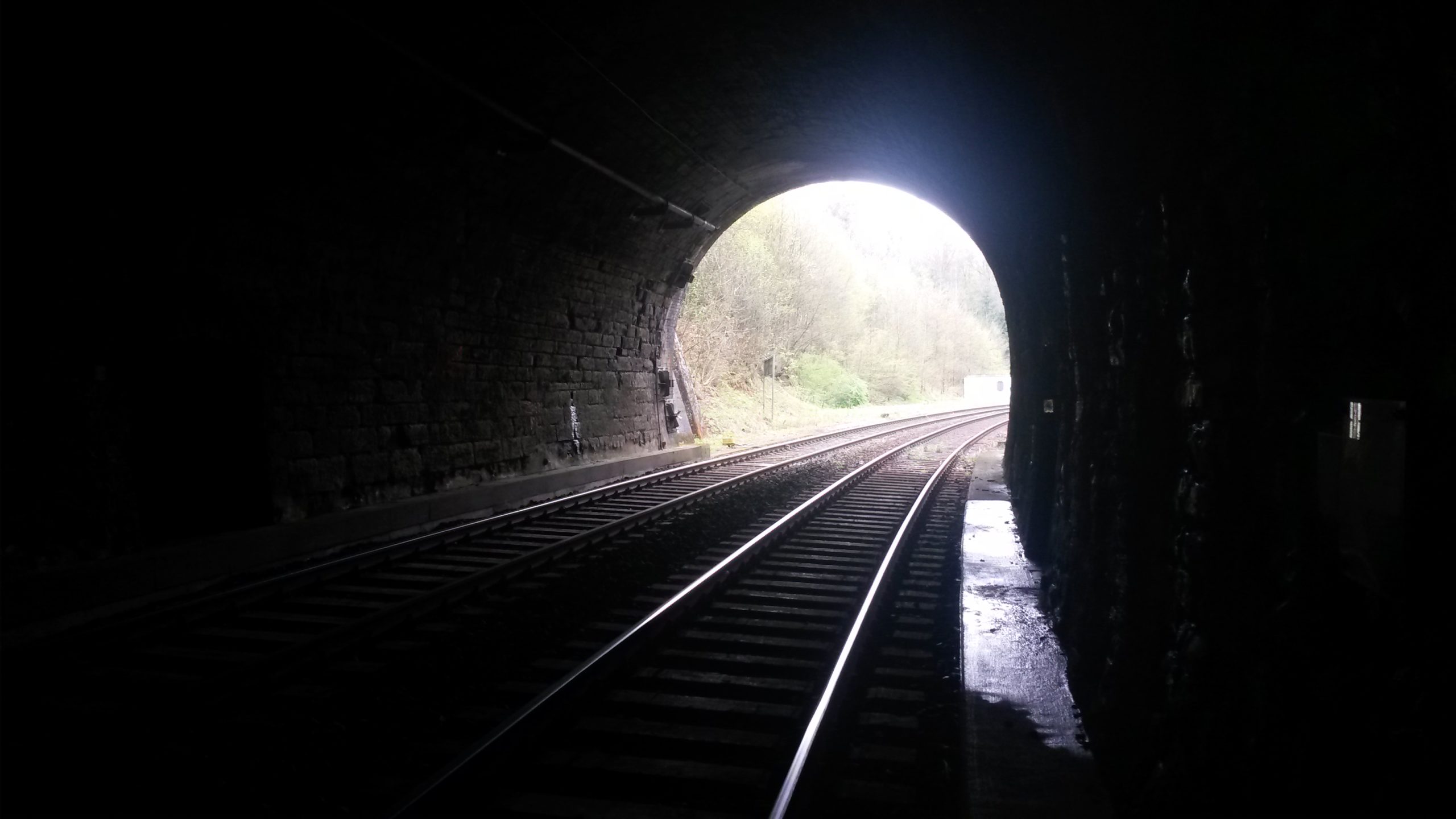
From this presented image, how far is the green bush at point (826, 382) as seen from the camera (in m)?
34.9

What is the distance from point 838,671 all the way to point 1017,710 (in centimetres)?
85

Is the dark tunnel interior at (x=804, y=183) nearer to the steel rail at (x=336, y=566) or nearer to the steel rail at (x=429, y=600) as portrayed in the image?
the steel rail at (x=336, y=566)

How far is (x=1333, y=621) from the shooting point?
79.7 inches

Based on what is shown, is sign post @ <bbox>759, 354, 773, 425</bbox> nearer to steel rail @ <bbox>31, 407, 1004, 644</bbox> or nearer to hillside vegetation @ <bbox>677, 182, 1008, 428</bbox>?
hillside vegetation @ <bbox>677, 182, 1008, 428</bbox>

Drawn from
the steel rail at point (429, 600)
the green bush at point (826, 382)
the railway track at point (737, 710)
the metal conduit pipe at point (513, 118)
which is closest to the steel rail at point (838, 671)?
the railway track at point (737, 710)

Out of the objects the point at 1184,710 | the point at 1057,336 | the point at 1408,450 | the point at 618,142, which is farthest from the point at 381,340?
the point at 1408,450

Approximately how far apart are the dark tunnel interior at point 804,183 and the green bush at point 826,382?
65.2 feet

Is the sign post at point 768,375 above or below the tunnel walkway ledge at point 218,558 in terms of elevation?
above

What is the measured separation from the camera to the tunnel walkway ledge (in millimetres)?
5883

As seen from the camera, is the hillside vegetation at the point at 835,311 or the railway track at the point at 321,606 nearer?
the railway track at the point at 321,606

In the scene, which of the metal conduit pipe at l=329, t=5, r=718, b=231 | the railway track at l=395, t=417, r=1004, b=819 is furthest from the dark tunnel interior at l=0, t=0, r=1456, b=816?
the railway track at l=395, t=417, r=1004, b=819

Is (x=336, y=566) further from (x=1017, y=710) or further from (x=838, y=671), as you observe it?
(x=1017, y=710)

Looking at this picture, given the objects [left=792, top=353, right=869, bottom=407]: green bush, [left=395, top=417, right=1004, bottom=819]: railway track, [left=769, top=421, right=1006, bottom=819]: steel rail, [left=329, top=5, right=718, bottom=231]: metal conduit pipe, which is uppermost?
[left=329, top=5, right=718, bottom=231]: metal conduit pipe

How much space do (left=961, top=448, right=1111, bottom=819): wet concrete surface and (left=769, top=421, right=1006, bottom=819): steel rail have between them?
60cm
